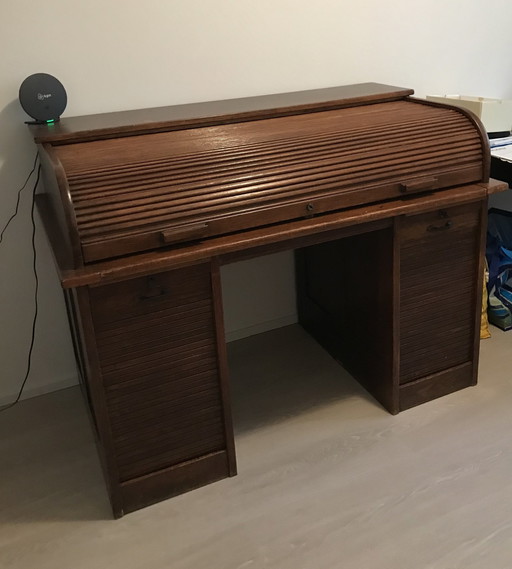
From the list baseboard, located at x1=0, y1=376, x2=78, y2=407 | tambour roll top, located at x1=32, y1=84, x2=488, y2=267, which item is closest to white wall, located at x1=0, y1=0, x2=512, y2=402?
baseboard, located at x1=0, y1=376, x2=78, y2=407

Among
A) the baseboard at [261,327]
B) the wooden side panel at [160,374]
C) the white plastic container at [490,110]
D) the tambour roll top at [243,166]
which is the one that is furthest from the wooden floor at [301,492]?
the white plastic container at [490,110]

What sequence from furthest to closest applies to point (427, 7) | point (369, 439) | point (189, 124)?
point (427, 7), point (369, 439), point (189, 124)

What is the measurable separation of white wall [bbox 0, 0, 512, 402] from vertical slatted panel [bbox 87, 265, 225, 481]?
2.32 ft

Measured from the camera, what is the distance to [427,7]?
238 centimetres

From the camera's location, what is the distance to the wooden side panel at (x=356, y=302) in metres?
1.91

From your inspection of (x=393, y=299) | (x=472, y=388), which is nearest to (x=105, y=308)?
(x=393, y=299)

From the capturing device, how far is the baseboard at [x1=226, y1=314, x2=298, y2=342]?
2520 mm

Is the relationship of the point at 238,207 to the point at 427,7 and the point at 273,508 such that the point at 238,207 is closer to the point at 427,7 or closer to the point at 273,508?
the point at 273,508

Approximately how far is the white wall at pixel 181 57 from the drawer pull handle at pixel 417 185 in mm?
746

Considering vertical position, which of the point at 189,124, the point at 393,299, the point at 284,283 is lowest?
the point at 284,283

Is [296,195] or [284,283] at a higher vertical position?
[296,195]

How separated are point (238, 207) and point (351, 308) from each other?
2.44 feet

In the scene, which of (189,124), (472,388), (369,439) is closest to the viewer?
(189,124)

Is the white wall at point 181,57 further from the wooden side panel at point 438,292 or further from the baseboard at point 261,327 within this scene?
the wooden side panel at point 438,292
